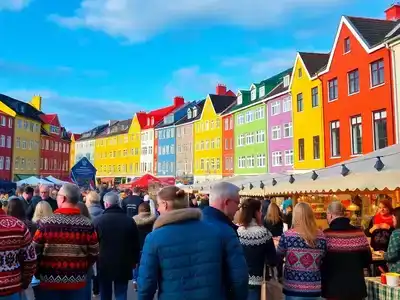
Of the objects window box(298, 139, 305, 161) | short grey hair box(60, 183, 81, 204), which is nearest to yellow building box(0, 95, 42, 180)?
window box(298, 139, 305, 161)

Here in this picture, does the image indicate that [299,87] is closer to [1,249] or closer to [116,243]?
[116,243]

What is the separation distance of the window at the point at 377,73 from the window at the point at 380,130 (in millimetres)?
1691

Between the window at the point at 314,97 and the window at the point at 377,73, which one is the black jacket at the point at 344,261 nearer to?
the window at the point at 377,73

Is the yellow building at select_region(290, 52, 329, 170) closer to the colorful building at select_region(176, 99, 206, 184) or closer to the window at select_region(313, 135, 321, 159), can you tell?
the window at select_region(313, 135, 321, 159)

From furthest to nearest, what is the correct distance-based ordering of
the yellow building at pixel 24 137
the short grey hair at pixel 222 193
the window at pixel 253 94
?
the yellow building at pixel 24 137 < the window at pixel 253 94 < the short grey hair at pixel 222 193

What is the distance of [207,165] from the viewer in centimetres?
5728

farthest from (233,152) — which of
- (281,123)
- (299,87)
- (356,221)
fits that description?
(356,221)

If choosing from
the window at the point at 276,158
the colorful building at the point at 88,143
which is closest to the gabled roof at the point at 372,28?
the window at the point at 276,158

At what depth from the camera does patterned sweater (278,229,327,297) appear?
197 inches

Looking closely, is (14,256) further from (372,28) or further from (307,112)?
(307,112)

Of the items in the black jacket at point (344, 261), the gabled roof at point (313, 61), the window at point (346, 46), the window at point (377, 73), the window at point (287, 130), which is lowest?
the black jacket at point (344, 261)

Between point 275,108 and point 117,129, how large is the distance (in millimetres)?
49706

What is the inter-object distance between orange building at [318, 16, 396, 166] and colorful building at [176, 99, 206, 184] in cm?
3304

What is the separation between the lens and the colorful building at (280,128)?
3803 centimetres
